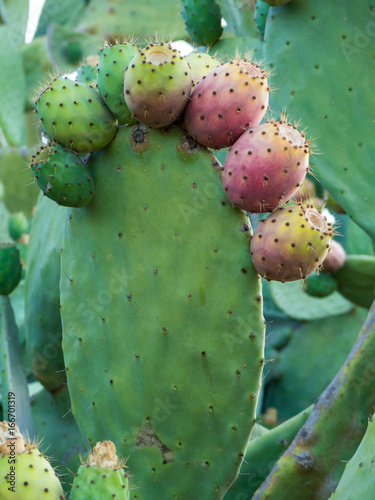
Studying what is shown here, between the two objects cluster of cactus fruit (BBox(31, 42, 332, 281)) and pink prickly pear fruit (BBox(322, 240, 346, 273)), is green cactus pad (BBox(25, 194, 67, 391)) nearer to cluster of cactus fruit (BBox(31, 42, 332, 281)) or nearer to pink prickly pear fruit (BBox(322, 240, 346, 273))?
cluster of cactus fruit (BBox(31, 42, 332, 281))

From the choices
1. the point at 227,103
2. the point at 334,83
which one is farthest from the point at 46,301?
the point at 334,83

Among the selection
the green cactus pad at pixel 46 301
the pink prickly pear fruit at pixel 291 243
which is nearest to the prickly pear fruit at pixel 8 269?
the green cactus pad at pixel 46 301

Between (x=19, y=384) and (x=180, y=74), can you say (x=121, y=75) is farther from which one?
(x=19, y=384)

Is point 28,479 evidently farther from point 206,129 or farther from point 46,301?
point 46,301

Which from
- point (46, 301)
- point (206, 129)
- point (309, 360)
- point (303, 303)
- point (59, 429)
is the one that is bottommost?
point (309, 360)

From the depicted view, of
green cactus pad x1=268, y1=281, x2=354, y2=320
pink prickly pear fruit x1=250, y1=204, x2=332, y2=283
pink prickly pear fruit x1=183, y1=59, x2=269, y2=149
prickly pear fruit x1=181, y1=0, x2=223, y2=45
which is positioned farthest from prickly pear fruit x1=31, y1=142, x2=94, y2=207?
green cactus pad x1=268, y1=281, x2=354, y2=320

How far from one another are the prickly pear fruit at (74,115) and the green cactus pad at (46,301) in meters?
0.40

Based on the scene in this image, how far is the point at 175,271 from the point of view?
116 centimetres

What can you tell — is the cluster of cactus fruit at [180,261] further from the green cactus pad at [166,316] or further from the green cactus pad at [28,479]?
the green cactus pad at [28,479]

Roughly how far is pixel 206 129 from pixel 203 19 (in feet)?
2.81

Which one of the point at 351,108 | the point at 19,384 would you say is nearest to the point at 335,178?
the point at 351,108

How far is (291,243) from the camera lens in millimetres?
1051

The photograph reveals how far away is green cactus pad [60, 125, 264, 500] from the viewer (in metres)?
1.13

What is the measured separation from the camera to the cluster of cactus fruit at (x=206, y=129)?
41.8 inches
